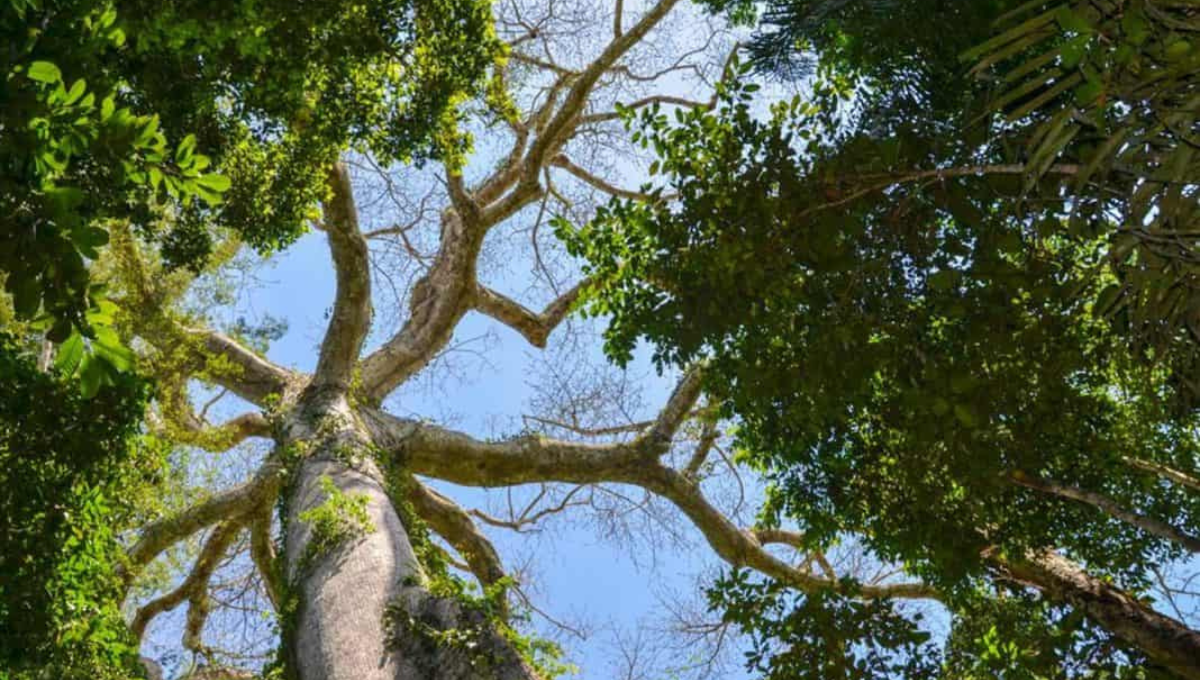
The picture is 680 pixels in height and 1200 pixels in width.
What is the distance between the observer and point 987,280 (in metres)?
3.41

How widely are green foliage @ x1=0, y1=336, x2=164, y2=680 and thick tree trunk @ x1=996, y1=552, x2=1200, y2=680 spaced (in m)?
4.24

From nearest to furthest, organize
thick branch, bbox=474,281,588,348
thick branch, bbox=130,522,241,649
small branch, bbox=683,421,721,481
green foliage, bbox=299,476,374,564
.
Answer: green foliage, bbox=299,476,374,564 < thick branch, bbox=130,522,241,649 < small branch, bbox=683,421,721,481 < thick branch, bbox=474,281,588,348

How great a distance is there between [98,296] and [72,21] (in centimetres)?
77

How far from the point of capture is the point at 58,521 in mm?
3402

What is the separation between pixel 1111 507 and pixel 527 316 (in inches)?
240

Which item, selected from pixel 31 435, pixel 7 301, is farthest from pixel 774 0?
pixel 7 301

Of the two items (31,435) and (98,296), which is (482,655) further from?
(98,296)

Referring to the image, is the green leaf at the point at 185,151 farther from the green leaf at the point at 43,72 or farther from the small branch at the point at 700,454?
the small branch at the point at 700,454

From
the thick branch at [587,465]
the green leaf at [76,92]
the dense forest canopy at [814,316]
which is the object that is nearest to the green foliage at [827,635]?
the dense forest canopy at [814,316]

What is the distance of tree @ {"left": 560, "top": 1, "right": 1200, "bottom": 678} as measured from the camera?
3.45m

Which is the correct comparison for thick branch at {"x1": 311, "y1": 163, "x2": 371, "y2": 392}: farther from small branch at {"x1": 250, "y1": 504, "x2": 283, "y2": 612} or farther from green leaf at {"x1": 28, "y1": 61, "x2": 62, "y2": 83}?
A: green leaf at {"x1": 28, "y1": 61, "x2": 62, "y2": 83}

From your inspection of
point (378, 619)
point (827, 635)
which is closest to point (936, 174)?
point (827, 635)

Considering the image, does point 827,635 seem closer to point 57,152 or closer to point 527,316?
point 57,152

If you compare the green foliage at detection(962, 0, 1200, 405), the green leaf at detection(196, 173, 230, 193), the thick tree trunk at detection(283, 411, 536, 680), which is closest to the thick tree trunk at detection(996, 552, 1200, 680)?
the green foliage at detection(962, 0, 1200, 405)
